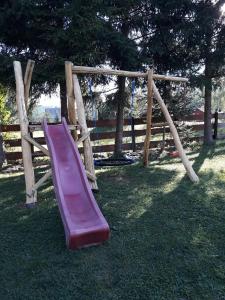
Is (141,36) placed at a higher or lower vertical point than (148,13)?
lower

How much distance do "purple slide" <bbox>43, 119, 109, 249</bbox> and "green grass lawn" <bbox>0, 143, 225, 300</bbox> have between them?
192 mm

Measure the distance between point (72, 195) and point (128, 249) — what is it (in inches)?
44.1

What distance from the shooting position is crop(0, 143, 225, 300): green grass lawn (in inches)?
117

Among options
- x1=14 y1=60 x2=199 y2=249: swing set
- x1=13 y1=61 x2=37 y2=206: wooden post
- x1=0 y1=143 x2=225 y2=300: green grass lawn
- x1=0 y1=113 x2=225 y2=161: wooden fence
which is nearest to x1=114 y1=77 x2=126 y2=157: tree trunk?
x1=0 y1=113 x2=225 y2=161: wooden fence

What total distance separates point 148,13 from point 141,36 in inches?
26.4

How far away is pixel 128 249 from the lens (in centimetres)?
370

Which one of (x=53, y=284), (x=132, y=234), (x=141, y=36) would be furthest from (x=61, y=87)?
(x=53, y=284)

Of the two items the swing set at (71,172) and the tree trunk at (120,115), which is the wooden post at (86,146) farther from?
the tree trunk at (120,115)

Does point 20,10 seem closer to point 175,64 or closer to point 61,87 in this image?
point 61,87

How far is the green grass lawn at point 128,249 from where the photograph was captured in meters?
2.96

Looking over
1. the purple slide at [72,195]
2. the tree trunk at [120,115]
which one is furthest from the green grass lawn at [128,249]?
the tree trunk at [120,115]

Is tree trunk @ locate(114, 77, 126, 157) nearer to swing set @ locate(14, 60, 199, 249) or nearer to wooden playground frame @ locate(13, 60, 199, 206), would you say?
swing set @ locate(14, 60, 199, 249)

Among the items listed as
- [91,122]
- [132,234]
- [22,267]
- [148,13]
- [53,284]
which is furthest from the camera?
[91,122]

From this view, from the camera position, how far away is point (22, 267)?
11.1ft
